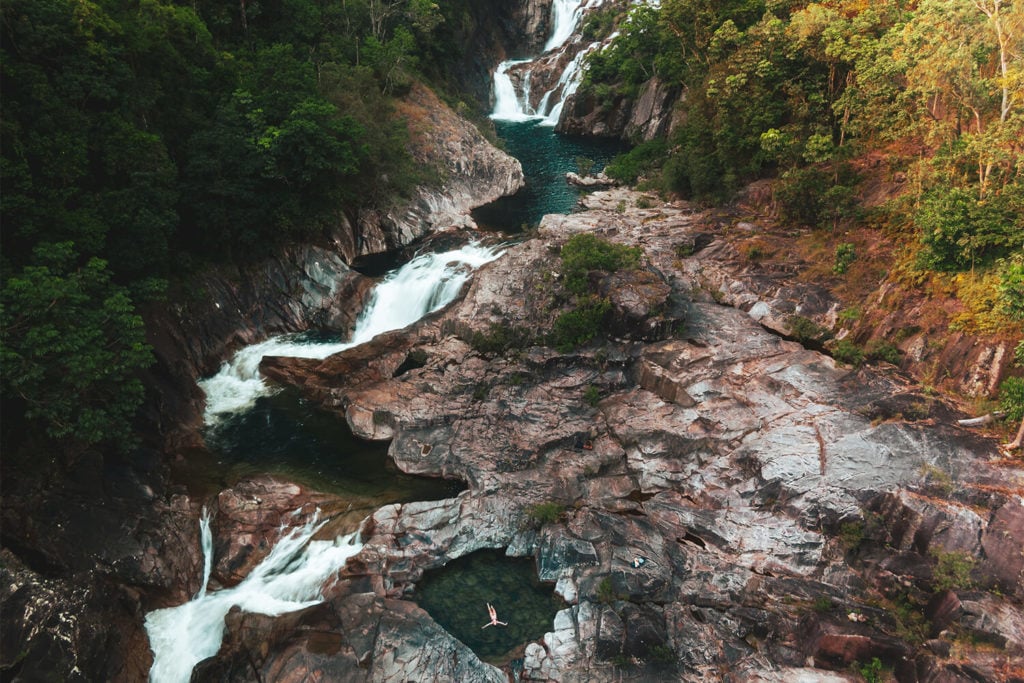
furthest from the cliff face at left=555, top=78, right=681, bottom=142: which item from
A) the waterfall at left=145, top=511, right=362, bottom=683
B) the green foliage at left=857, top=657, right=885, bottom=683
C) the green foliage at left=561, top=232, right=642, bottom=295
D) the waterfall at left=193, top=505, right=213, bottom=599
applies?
the waterfall at left=193, top=505, right=213, bottom=599

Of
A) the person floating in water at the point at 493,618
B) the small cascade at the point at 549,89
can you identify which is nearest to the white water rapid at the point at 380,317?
the person floating in water at the point at 493,618

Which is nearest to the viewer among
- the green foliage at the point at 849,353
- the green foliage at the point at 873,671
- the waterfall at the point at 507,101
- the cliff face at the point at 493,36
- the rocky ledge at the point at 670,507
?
the green foliage at the point at 873,671

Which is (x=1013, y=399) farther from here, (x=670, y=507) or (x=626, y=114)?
(x=626, y=114)

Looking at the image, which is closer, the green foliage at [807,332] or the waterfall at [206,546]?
the waterfall at [206,546]

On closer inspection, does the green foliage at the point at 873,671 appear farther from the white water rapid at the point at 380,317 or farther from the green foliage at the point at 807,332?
the white water rapid at the point at 380,317

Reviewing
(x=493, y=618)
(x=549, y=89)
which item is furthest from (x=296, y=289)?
(x=549, y=89)

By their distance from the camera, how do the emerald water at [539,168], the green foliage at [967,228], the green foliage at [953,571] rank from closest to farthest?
the green foliage at [953,571] → the green foliage at [967,228] → the emerald water at [539,168]
